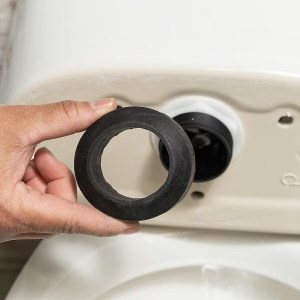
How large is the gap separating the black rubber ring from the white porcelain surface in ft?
0.51

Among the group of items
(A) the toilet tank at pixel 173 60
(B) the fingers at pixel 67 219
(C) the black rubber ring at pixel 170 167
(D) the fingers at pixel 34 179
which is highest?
(A) the toilet tank at pixel 173 60

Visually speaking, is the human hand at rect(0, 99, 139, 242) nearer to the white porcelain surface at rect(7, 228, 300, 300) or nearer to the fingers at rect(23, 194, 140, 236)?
the fingers at rect(23, 194, 140, 236)

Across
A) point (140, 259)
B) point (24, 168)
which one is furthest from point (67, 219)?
point (140, 259)

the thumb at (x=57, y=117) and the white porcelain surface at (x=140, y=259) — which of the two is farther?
the white porcelain surface at (x=140, y=259)

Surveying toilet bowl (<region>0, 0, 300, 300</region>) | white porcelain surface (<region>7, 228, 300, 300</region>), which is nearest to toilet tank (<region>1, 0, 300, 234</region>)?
toilet bowl (<region>0, 0, 300, 300</region>)

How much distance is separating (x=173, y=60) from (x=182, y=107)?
4 cm

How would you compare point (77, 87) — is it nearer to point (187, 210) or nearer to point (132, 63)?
point (132, 63)

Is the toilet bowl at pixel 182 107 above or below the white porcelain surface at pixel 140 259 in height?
above

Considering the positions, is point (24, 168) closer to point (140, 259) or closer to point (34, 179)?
point (34, 179)

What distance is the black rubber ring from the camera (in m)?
0.38

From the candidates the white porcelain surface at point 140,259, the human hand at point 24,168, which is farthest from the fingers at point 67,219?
the white porcelain surface at point 140,259

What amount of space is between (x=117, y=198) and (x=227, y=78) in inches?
4.0

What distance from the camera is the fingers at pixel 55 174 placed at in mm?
439

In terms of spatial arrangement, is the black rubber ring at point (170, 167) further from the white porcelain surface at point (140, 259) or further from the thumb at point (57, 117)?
the white porcelain surface at point (140, 259)
